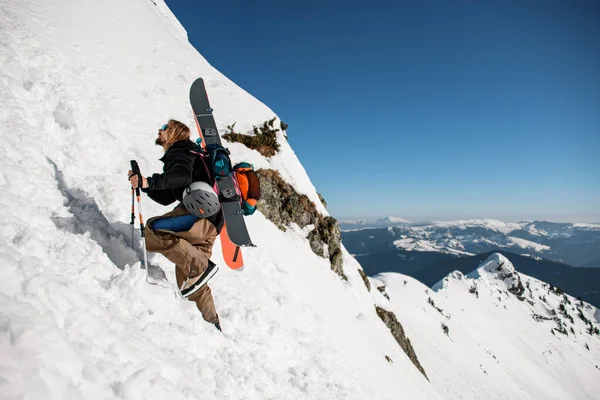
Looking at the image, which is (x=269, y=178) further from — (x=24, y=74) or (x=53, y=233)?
(x=53, y=233)

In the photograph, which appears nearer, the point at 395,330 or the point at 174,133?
the point at 174,133

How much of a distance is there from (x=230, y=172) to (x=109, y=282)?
2.18 meters

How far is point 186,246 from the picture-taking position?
13.8ft

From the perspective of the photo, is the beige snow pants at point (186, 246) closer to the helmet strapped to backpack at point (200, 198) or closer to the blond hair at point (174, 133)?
the helmet strapped to backpack at point (200, 198)

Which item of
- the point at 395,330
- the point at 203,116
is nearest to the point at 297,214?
the point at 203,116

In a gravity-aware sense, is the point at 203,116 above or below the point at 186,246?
above

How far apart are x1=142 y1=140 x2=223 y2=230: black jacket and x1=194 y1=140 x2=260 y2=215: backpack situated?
12 centimetres

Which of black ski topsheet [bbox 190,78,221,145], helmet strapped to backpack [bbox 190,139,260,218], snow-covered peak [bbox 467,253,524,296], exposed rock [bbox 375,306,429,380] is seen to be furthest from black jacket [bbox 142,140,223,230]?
snow-covered peak [bbox 467,253,524,296]

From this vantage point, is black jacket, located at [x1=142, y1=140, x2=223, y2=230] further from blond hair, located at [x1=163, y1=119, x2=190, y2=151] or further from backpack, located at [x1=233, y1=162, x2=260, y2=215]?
backpack, located at [x1=233, y1=162, x2=260, y2=215]

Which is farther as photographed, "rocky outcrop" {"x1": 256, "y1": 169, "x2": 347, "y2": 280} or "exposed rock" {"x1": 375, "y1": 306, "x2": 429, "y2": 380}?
"exposed rock" {"x1": 375, "y1": 306, "x2": 429, "y2": 380}

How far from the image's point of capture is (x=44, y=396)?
1.86m

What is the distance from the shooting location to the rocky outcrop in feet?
45.3

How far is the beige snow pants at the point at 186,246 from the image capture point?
4227mm

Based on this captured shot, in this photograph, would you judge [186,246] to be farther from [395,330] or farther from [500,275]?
[500,275]
